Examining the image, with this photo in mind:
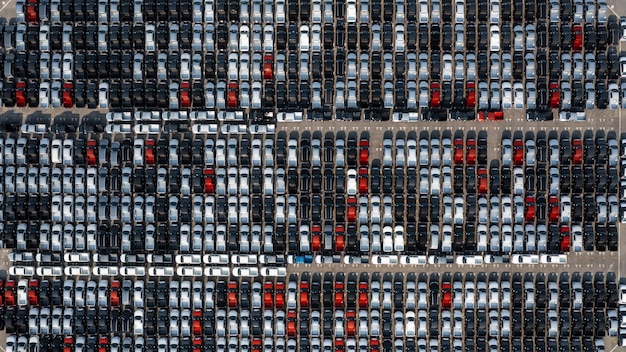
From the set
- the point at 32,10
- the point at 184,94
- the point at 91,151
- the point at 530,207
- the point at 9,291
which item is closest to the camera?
the point at 530,207

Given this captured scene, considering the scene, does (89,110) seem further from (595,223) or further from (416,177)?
(595,223)

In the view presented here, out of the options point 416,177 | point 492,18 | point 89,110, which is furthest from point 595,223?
point 89,110

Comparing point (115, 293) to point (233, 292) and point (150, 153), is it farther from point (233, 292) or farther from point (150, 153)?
point (150, 153)

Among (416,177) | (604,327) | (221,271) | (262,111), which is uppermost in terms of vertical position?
(262,111)

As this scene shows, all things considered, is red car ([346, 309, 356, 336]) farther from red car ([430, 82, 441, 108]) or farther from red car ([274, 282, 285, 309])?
red car ([430, 82, 441, 108])

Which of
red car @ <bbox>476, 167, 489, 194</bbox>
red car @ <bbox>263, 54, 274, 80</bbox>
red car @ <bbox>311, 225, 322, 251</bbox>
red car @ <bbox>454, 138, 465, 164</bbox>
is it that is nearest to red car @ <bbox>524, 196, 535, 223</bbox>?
red car @ <bbox>476, 167, 489, 194</bbox>

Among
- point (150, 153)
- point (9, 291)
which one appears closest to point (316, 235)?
point (150, 153)
